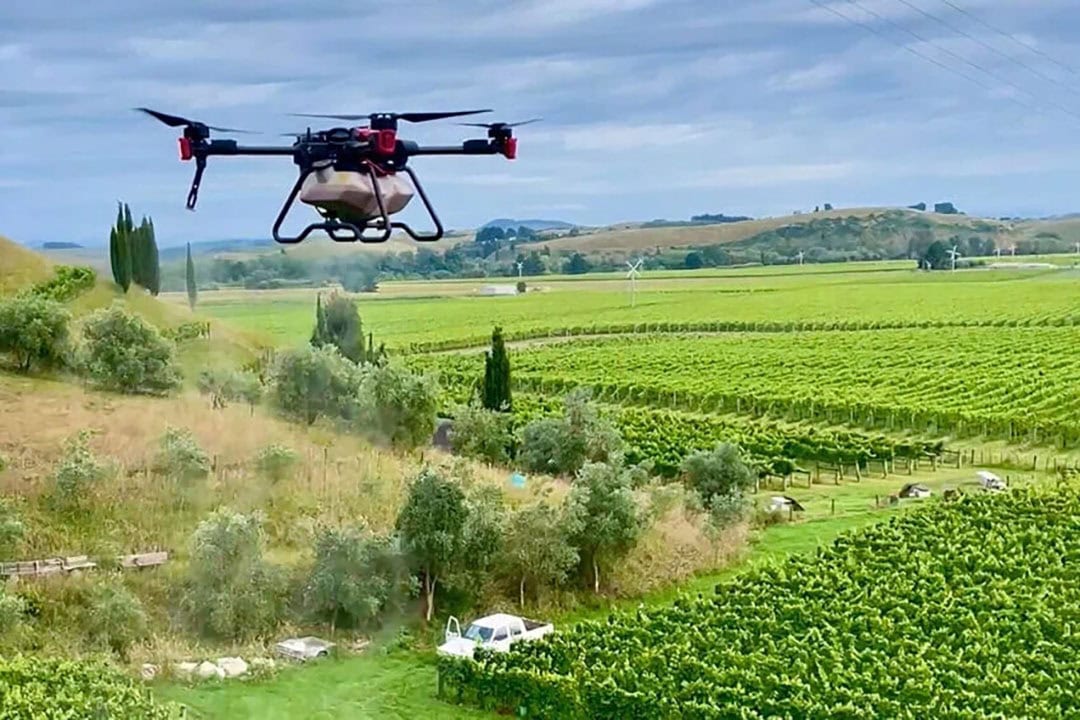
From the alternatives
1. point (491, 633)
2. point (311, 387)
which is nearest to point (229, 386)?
point (311, 387)

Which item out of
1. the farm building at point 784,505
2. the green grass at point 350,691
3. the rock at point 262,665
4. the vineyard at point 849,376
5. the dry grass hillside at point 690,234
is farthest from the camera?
the dry grass hillside at point 690,234

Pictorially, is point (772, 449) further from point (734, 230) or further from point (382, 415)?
point (734, 230)

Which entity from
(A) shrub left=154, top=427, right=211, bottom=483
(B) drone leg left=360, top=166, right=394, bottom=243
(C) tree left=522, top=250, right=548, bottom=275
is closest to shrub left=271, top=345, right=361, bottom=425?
(A) shrub left=154, top=427, right=211, bottom=483

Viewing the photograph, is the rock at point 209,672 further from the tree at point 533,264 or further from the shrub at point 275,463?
the tree at point 533,264

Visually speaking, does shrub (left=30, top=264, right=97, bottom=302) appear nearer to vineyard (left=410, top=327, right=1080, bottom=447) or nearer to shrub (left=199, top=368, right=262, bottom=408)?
shrub (left=199, top=368, right=262, bottom=408)

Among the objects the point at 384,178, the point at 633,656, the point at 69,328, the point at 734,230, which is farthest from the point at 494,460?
the point at 734,230

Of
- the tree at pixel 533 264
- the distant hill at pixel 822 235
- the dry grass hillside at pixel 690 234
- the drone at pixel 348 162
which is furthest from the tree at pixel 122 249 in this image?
the distant hill at pixel 822 235
